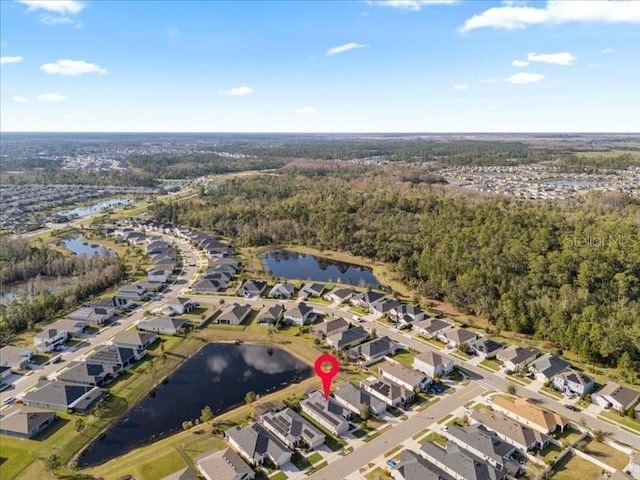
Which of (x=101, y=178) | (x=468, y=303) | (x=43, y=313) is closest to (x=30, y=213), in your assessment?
(x=101, y=178)

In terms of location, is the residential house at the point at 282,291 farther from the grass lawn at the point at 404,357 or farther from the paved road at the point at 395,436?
the paved road at the point at 395,436

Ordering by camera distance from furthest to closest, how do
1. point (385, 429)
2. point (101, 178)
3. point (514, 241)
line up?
1. point (101, 178)
2. point (514, 241)
3. point (385, 429)

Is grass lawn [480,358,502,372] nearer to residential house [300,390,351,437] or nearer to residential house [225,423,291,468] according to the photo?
residential house [300,390,351,437]

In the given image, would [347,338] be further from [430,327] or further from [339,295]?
[339,295]

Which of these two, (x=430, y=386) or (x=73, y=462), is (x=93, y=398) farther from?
(x=430, y=386)

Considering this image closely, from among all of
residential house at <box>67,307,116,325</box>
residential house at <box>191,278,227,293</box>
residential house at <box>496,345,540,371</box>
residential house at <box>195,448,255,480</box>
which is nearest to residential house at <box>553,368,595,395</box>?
residential house at <box>496,345,540,371</box>

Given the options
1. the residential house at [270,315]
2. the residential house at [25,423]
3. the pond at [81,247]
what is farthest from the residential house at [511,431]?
the pond at [81,247]
